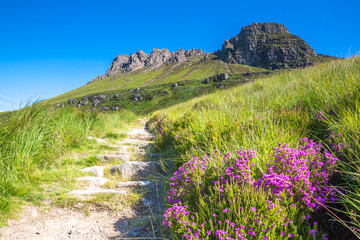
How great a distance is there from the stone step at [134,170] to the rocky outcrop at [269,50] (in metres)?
164

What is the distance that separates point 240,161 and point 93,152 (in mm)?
4938

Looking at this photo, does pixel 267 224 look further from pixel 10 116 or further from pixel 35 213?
pixel 10 116

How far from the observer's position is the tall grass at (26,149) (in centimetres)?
286

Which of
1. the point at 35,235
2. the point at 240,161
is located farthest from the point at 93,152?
the point at 240,161

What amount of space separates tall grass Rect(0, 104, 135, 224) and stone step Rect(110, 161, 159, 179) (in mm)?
1524

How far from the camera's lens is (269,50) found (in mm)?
164000

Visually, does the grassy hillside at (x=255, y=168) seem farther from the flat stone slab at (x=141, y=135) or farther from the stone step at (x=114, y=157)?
the flat stone slab at (x=141, y=135)

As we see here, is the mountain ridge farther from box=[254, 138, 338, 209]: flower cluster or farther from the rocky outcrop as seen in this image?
box=[254, 138, 338, 209]: flower cluster

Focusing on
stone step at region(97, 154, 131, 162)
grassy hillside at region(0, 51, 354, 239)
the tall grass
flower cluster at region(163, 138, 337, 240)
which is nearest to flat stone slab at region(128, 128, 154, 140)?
grassy hillside at region(0, 51, 354, 239)

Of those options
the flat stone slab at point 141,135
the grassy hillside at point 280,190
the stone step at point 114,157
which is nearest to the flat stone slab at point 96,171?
the stone step at point 114,157

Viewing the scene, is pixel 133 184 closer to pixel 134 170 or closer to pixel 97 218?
pixel 134 170

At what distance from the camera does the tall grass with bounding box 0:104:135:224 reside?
2.86 meters

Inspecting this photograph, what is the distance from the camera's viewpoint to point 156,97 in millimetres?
54062

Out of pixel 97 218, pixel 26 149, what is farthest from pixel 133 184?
pixel 26 149
